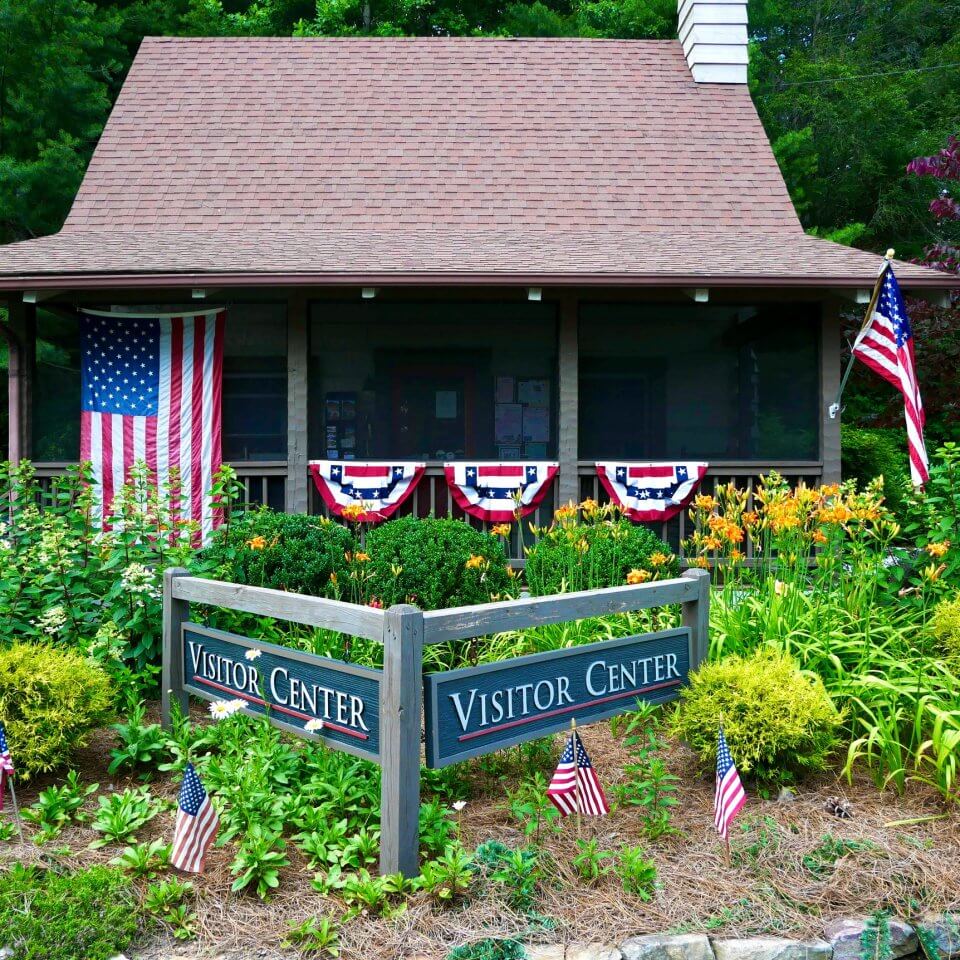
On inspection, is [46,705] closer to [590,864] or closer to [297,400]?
[590,864]

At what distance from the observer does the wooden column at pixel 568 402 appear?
26.7ft

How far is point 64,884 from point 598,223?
8.15 meters

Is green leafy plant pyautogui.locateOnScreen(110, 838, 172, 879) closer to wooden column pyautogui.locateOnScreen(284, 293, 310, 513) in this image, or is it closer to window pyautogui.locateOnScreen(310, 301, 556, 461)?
wooden column pyautogui.locateOnScreen(284, 293, 310, 513)

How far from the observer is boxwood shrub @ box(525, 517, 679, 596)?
5.38m

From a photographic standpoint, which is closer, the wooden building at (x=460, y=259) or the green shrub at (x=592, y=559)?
the green shrub at (x=592, y=559)

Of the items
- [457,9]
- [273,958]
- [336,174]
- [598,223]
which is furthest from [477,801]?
[457,9]

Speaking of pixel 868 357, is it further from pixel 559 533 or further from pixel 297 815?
pixel 297 815

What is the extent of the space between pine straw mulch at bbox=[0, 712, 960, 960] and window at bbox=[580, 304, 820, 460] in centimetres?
613

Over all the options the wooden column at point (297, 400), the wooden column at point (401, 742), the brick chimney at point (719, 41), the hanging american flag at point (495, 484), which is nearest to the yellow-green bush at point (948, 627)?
the wooden column at point (401, 742)

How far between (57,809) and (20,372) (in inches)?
230

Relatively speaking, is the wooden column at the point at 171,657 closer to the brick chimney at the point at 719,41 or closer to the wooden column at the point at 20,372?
the wooden column at the point at 20,372

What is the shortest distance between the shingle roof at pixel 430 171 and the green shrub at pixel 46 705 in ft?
14.4

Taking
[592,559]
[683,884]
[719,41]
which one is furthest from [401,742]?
[719,41]

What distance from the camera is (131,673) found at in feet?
15.1
